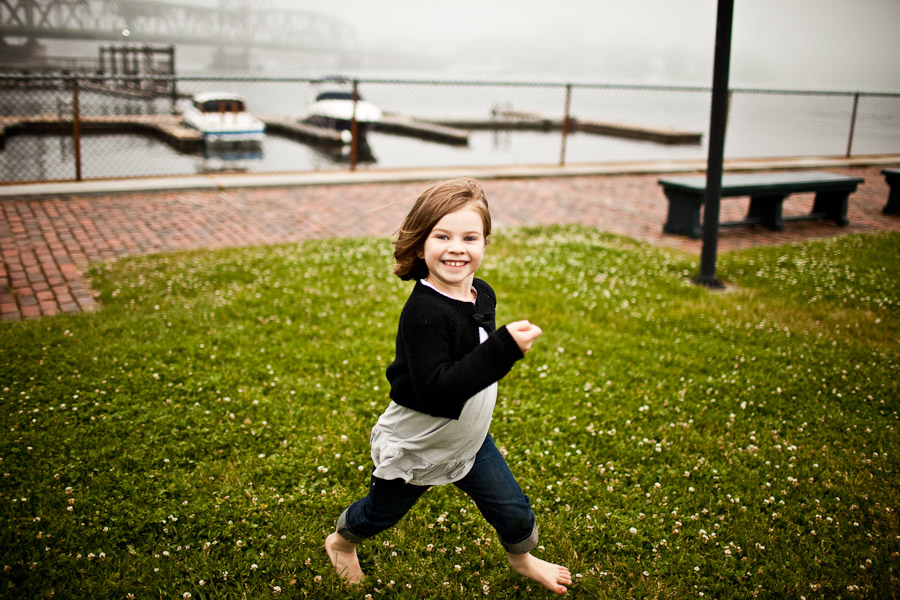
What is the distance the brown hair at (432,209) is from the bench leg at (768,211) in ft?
28.4

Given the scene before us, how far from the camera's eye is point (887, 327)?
600 cm

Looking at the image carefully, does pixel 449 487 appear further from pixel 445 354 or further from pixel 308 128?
pixel 308 128

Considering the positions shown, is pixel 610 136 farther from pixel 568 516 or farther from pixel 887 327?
pixel 568 516

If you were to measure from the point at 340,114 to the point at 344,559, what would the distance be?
25.6m

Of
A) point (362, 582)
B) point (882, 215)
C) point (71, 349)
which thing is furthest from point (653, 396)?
point (882, 215)

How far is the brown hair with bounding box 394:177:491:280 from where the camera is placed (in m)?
2.37

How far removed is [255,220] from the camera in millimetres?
9523

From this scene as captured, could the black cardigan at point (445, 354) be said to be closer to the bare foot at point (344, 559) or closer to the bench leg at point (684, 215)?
the bare foot at point (344, 559)

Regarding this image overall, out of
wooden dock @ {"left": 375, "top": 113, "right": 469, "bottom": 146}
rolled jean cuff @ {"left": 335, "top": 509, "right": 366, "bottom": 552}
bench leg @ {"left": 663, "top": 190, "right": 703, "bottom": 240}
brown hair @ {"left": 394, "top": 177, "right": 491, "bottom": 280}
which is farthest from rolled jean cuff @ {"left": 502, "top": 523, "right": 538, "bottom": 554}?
wooden dock @ {"left": 375, "top": 113, "right": 469, "bottom": 146}

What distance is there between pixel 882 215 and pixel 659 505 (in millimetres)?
9755

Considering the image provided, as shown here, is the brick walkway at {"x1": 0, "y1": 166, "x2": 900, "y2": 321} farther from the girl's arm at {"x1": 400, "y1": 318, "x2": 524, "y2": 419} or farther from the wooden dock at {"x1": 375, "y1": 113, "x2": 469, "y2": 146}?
the wooden dock at {"x1": 375, "y1": 113, "x2": 469, "y2": 146}

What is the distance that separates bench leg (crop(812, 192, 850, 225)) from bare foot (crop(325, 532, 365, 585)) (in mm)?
9824

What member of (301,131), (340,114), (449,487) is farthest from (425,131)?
(449,487)

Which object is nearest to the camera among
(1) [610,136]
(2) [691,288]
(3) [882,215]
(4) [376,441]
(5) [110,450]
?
(4) [376,441]
